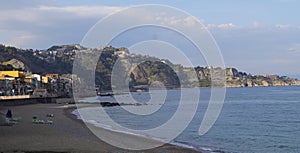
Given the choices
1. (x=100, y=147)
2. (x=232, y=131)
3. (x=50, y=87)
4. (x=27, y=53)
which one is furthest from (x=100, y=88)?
(x=100, y=147)

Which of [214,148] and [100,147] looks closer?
[100,147]

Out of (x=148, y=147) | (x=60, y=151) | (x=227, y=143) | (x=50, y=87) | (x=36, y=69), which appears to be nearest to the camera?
(x=60, y=151)

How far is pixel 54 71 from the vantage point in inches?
7613

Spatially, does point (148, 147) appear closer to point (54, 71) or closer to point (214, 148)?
point (214, 148)

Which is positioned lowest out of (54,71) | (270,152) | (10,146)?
(270,152)

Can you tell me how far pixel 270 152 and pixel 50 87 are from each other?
4432 inches

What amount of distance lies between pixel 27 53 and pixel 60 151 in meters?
186

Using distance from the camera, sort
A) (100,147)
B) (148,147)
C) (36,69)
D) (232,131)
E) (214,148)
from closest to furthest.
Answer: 1. (100,147)
2. (148,147)
3. (214,148)
4. (232,131)
5. (36,69)

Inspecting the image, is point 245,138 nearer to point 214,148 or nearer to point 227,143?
point 227,143

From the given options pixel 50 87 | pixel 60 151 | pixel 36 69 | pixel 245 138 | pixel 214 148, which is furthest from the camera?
pixel 36 69

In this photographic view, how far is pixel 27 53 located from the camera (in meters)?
194

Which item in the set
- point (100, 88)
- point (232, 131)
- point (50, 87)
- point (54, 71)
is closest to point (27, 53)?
point (54, 71)

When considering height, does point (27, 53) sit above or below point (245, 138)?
above

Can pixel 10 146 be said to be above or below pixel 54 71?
below
